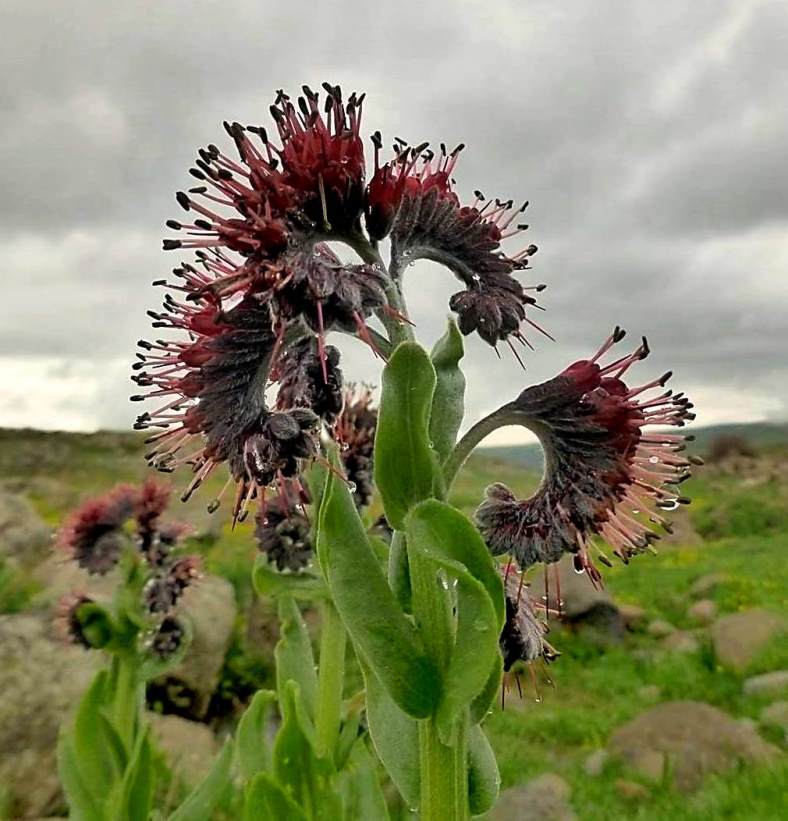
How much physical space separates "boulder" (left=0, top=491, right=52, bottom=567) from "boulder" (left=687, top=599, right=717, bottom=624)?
32.2 ft

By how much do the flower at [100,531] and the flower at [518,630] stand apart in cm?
418

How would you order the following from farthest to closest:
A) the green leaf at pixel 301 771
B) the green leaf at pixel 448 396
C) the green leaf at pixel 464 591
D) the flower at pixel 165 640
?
the flower at pixel 165 640
the green leaf at pixel 301 771
the green leaf at pixel 448 396
the green leaf at pixel 464 591

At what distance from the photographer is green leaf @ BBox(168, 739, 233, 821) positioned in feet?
13.8

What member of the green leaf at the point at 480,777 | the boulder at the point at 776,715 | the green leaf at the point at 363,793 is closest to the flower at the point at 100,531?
the green leaf at the point at 363,793

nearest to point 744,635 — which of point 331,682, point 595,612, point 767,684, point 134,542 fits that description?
point 767,684

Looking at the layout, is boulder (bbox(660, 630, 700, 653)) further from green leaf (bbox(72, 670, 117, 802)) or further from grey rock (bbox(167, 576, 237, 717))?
green leaf (bbox(72, 670, 117, 802))

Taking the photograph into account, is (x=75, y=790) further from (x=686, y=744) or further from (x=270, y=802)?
(x=686, y=744)

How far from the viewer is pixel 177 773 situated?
6.80m

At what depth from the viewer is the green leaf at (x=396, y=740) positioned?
2.03 metres

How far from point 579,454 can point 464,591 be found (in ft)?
1.58

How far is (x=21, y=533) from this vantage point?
1309 cm

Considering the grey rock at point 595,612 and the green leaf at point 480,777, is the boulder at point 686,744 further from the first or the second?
the green leaf at point 480,777

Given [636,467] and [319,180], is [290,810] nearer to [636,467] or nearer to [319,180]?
[636,467]

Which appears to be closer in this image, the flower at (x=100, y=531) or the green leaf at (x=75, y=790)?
the green leaf at (x=75, y=790)
